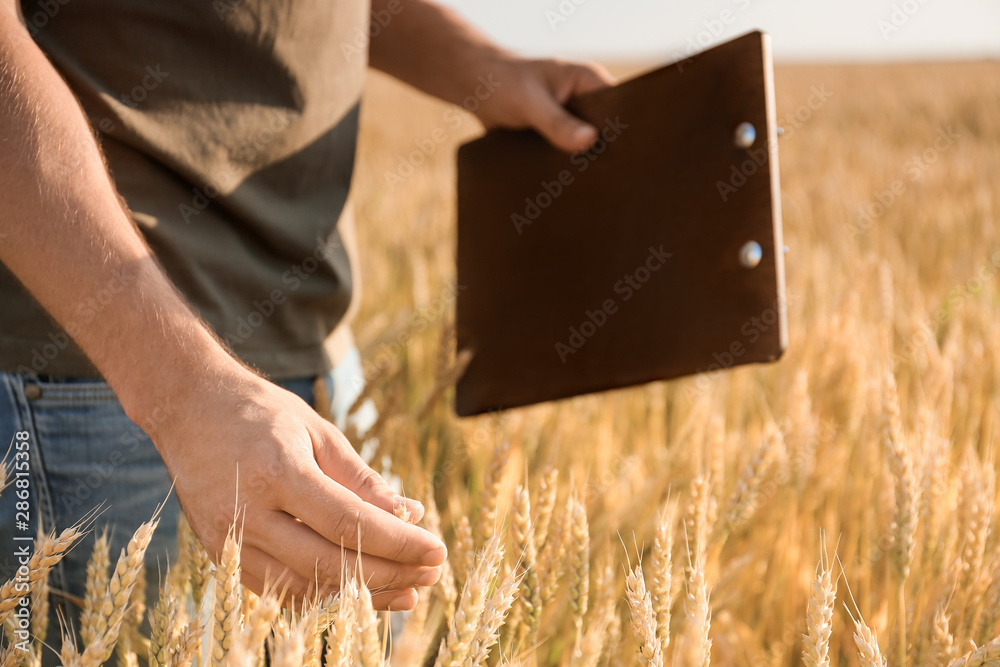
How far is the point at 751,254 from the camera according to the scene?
875 millimetres

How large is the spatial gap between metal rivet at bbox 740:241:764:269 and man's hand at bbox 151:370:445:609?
1.80 ft

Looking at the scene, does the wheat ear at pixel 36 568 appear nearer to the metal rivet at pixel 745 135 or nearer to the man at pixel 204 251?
the man at pixel 204 251

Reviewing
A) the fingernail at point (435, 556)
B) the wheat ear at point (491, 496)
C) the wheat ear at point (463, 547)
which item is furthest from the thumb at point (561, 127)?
the fingernail at point (435, 556)

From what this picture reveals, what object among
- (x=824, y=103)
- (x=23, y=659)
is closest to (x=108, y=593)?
(x=23, y=659)

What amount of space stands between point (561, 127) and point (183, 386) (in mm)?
750

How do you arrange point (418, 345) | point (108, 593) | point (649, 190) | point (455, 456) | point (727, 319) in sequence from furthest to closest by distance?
point (418, 345) → point (455, 456) → point (649, 190) → point (727, 319) → point (108, 593)

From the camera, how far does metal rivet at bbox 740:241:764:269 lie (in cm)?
87

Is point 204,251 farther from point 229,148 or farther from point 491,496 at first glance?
point 491,496

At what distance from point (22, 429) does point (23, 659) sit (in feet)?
1.05

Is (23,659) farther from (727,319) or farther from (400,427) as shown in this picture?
(727,319)

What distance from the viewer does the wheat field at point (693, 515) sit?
52cm

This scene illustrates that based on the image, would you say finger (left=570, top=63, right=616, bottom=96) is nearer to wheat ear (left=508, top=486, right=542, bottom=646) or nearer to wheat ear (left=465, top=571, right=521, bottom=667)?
wheat ear (left=508, top=486, right=542, bottom=646)

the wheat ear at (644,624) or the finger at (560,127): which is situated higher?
the finger at (560,127)

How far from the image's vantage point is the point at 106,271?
0.54m
